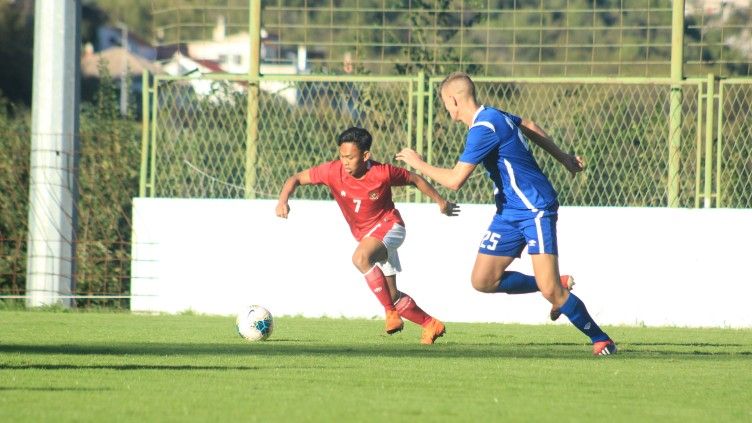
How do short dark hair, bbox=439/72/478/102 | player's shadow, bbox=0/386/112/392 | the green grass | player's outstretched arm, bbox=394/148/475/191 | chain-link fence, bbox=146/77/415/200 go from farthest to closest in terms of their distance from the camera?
chain-link fence, bbox=146/77/415/200, short dark hair, bbox=439/72/478/102, player's outstretched arm, bbox=394/148/475/191, player's shadow, bbox=0/386/112/392, the green grass

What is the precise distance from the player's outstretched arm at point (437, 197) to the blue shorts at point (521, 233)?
1.07m

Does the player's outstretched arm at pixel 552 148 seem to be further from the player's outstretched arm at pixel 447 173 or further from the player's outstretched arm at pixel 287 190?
the player's outstretched arm at pixel 287 190

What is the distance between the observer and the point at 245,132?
52.8ft

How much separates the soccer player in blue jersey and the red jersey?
162cm

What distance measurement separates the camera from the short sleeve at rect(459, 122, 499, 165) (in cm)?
1012

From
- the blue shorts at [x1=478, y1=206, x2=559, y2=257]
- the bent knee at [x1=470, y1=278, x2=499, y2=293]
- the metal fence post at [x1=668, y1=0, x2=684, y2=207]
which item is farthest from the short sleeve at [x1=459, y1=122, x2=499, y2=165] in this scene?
the metal fence post at [x1=668, y1=0, x2=684, y2=207]

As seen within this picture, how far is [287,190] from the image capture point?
12.0 meters

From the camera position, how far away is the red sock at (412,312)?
37.4ft

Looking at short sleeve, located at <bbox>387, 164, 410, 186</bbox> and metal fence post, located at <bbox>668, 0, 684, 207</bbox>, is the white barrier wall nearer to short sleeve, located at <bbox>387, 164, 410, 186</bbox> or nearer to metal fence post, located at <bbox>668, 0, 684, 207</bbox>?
metal fence post, located at <bbox>668, 0, 684, 207</bbox>

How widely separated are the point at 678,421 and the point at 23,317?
30.5ft

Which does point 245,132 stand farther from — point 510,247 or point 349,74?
point 510,247

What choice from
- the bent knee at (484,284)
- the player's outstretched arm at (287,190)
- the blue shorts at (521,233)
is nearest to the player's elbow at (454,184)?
the blue shorts at (521,233)

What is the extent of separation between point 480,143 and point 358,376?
2403 mm

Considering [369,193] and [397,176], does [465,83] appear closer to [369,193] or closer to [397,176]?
[397,176]
